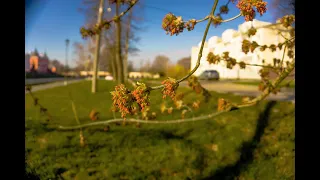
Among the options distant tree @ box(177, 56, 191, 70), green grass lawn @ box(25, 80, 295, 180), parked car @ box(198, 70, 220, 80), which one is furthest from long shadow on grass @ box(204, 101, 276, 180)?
distant tree @ box(177, 56, 191, 70)

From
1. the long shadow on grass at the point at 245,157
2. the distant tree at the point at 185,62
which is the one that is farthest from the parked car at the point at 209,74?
the long shadow on grass at the point at 245,157

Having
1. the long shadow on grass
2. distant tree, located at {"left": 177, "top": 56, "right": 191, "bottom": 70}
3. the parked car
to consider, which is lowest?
the long shadow on grass

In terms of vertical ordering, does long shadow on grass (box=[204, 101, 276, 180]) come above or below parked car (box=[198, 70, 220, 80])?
below

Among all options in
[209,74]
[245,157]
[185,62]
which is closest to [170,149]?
[245,157]

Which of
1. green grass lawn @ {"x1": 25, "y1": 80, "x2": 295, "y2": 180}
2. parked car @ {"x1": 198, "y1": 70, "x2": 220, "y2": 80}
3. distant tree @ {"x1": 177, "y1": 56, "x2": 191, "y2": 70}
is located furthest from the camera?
green grass lawn @ {"x1": 25, "y1": 80, "x2": 295, "y2": 180}

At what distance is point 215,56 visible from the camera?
355 centimetres

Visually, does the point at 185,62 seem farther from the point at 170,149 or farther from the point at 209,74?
the point at 170,149

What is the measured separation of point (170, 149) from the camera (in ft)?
17.8

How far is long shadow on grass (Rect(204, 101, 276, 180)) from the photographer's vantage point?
14.1ft

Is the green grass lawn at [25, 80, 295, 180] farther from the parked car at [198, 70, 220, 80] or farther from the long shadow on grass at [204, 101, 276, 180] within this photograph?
the parked car at [198, 70, 220, 80]

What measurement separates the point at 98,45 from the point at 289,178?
13591 mm

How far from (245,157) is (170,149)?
4.68ft
